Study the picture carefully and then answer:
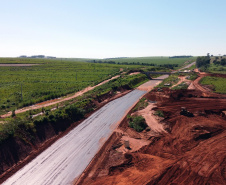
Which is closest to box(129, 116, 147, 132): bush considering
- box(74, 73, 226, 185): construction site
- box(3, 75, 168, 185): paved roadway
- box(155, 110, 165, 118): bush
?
box(74, 73, 226, 185): construction site

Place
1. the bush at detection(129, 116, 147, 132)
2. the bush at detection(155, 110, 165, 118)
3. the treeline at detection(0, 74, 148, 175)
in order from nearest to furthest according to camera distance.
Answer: the treeline at detection(0, 74, 148, 175)
the bush at detection(129, 116, 147, 132)
the bush at detection(155, 110, 165, 118)

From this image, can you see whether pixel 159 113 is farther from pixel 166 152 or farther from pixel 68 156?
pixel 68 156

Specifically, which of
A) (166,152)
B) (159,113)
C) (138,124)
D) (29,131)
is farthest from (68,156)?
(159,113)

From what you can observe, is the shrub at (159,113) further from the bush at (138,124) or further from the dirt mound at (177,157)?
the bush at (138,124)

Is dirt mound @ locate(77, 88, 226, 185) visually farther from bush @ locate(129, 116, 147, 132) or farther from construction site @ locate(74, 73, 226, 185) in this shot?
bush @ locate(129, 116, 147, 132)

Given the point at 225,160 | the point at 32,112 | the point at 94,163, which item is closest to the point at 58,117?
the point at 32,112

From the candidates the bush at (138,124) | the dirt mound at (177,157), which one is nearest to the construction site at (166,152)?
the dirt mound at (177,157)

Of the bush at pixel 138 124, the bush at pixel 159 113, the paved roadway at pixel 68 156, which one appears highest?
the bush at pixel 159 113

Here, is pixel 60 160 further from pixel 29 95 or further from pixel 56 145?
pixel 29 95
